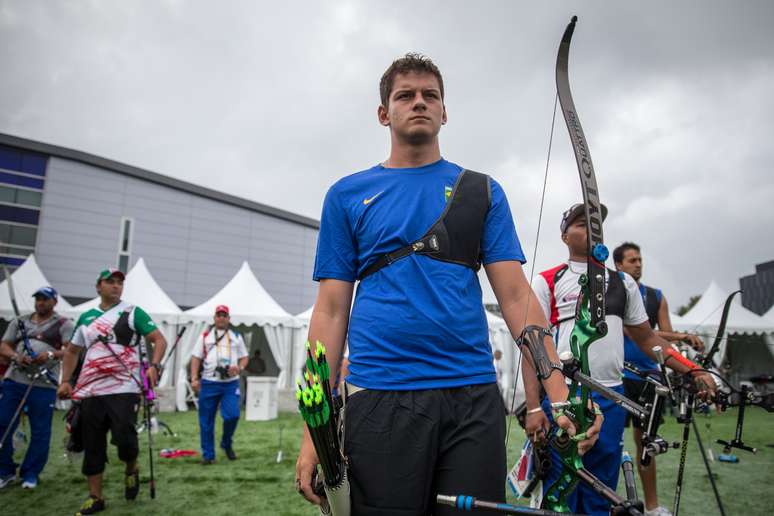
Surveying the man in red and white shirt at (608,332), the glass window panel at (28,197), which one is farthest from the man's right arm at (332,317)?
the glass window panel at (28,197)

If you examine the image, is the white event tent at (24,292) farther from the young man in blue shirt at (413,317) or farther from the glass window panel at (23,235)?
the glass window panel at (23,235)

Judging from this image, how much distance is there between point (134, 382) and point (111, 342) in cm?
46

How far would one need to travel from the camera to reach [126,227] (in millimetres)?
33250

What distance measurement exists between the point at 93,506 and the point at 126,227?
31536 millimetres

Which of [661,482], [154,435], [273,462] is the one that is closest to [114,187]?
[154,435]

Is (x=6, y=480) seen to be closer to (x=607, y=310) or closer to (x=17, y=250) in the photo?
(x=607, y=310)

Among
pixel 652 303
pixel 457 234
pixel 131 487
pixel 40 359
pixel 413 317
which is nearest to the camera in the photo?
pixel 413 317

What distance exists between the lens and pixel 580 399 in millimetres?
1948

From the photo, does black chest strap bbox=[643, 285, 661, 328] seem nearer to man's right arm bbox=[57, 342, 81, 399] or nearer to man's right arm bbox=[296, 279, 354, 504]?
man's right arm bbox=[296, 279, 354, 504]

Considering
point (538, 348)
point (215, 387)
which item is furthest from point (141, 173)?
point (538, 348)

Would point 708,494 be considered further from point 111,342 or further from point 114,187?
point 114,187

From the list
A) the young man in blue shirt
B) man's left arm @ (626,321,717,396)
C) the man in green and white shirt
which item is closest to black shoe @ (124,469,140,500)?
the man in green and white shirt

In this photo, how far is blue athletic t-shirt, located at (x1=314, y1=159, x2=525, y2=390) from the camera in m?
1.70

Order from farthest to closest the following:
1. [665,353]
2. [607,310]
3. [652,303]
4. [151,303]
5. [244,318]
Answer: [244,318], [151,303], [652,303], [607,310], [665,353]
